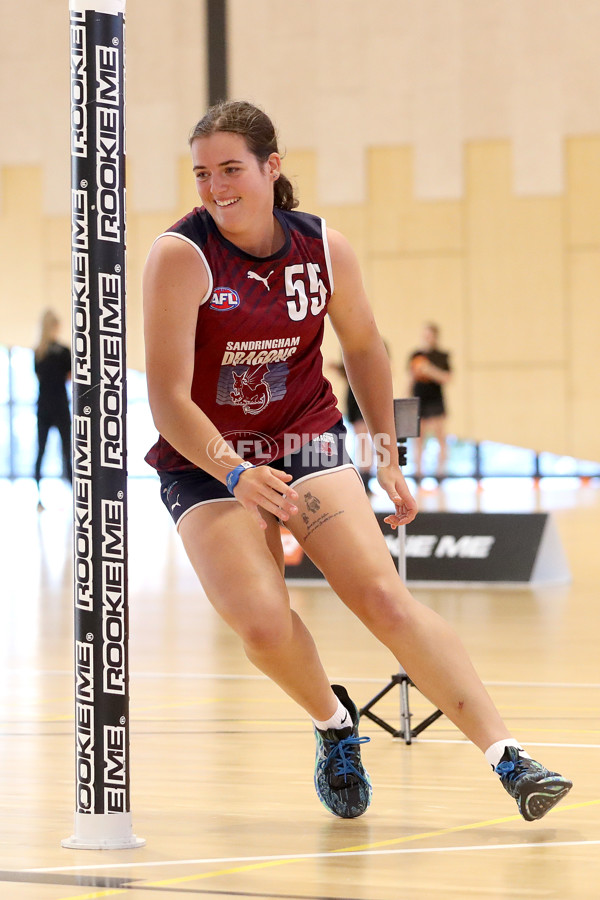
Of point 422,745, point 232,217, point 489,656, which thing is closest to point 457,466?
point 489,656

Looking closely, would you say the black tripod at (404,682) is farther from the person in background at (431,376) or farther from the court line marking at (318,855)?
the person in background at (431,376)

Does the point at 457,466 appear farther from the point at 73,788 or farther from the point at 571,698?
the point at 73,788

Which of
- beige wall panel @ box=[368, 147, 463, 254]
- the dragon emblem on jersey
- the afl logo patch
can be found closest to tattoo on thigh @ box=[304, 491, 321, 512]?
the dragon emblem on jersey

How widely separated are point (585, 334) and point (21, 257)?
6.01m

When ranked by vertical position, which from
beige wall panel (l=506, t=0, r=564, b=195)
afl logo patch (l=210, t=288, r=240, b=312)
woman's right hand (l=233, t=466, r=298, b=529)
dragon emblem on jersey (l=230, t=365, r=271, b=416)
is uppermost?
beige wall panel (l=506, t=0, r=564, b=195)

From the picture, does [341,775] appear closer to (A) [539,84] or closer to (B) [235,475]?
(B) [235,475]

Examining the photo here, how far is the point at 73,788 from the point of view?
346 centimetres

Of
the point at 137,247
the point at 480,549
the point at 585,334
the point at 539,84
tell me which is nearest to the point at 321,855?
the point at 480,549

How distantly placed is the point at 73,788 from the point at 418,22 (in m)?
11.6

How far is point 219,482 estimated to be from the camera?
3086 mm

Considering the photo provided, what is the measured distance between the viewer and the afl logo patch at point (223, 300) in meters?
3.00

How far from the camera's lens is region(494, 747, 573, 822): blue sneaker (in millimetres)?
2844

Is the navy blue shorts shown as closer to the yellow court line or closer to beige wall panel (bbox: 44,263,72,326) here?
the yellow court line

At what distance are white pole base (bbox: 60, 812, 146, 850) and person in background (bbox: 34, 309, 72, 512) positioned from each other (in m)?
9.84
